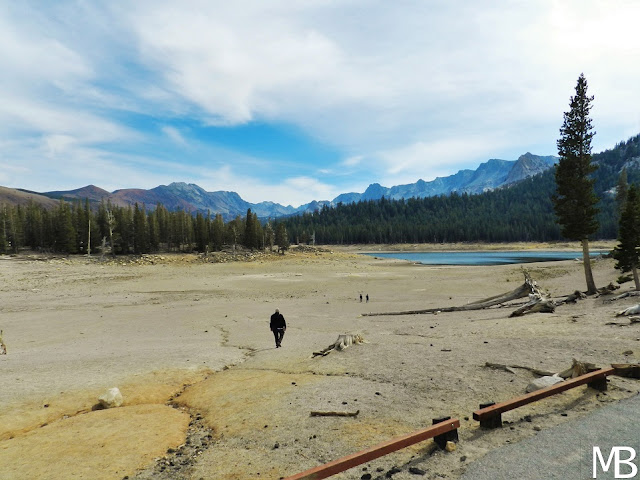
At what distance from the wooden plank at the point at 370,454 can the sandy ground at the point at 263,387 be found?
0.35 meters

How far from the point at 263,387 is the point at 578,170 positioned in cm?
2868

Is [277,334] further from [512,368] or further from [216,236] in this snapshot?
[216,236]

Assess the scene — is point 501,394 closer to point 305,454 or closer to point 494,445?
point 494,445

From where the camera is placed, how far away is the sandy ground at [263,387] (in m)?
6.06

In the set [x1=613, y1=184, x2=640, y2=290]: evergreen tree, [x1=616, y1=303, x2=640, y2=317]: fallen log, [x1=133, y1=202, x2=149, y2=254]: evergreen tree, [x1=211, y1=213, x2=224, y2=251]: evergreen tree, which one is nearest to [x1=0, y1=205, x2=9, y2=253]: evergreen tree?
[x1=133, y1=202, x2=149, y2=254]: evergreen tree

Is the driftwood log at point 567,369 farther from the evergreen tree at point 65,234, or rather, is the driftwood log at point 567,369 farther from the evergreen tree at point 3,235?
the evergreen tree at point 3,235

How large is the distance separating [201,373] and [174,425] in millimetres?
4430

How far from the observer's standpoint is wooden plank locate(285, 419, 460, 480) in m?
4.50

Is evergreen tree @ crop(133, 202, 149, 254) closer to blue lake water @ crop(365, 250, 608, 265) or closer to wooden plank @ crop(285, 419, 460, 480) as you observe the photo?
blue lake water @ crop(365, 250, 608, 265)

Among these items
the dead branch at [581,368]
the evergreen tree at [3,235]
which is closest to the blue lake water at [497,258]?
the dead branch at [581,368]

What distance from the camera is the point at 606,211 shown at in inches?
7377

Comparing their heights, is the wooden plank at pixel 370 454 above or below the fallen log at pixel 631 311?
above

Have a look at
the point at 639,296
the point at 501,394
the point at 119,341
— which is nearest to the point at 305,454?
the point at 501,394

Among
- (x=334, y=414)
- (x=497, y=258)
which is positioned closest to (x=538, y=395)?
(x=334, y=414)
